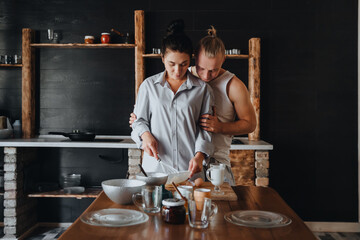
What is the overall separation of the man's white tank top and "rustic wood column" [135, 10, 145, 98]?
183cm

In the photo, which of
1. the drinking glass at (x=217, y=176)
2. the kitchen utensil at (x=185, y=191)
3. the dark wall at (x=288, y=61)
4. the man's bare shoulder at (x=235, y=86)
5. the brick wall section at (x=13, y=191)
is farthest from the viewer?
the dark wall at (x=288, y=61)

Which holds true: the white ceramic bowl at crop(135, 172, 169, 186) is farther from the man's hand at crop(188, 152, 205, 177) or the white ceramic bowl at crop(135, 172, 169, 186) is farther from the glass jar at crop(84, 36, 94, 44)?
the glass jar at crop(84, 36, 94, 44)

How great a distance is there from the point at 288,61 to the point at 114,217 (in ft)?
10.6

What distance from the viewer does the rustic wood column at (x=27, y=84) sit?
4.04m

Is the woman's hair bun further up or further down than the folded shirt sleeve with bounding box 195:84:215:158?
further up

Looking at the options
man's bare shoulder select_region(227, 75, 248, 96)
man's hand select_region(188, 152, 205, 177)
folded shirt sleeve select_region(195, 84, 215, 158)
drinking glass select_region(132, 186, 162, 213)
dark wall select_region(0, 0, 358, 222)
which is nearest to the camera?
drinking glass select_region(132, 186, 162, 213)

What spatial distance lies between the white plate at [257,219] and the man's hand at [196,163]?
0.44 m

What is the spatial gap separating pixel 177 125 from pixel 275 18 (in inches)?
102

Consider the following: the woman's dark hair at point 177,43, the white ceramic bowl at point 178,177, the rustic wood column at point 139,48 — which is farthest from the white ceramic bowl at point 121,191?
the rustic wood column at point 139,48

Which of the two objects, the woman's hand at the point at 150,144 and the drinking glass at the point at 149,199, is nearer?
the drinking glass at the point at 149,199

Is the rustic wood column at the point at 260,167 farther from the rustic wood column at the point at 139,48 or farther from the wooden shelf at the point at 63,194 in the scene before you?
the wooden shelf at the point at 63,194

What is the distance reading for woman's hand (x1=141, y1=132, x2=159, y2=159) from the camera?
197 cm

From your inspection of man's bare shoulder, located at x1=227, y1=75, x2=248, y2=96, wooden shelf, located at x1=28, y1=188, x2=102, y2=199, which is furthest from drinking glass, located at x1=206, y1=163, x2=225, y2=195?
wooden shelf, located at x1=28, y1=188, x2=102, y2=199

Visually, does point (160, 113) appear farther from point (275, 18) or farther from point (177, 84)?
point (275, 18)
